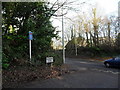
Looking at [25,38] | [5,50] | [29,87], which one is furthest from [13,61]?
[29,87]

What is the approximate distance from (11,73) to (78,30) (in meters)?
19.4

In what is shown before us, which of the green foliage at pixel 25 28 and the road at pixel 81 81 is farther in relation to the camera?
the green foliage at pixel 25 28

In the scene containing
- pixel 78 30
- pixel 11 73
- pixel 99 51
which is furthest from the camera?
pixel 78 30

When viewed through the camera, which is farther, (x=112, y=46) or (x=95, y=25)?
(x=95, y=25)

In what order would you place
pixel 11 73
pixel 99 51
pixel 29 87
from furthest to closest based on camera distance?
pixel 99 51 → pixel 11 73 → pixel 29 87

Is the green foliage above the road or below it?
above

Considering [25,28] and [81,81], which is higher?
[25,28]

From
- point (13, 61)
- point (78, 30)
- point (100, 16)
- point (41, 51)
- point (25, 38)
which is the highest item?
point (100, 16)

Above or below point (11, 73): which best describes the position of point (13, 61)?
above

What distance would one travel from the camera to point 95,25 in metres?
18.3

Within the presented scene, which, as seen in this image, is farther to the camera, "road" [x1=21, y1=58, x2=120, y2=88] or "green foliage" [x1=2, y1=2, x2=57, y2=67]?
"green foliage" [x1=2, y1=2, x2=57, y2=67]

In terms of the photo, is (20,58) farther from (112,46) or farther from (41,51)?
(112,46)

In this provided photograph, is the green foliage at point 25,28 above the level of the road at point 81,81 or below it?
above

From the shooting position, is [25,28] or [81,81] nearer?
[81,81]
